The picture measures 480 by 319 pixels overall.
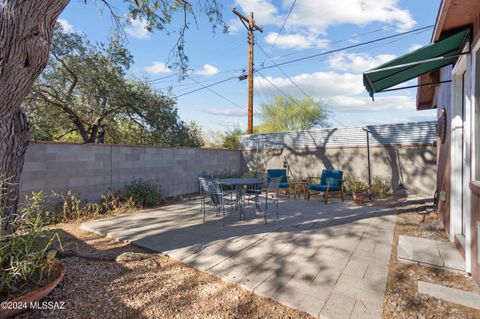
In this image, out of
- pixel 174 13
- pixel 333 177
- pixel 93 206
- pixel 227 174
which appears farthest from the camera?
pixel 227 174

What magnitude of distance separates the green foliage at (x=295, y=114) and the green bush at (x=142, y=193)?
13991 millimetres

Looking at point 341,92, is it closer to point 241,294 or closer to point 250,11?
point 250,11

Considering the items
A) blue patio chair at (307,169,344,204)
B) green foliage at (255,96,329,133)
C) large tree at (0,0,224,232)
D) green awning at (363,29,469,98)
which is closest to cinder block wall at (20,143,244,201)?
large tree at (0,0,224,232)

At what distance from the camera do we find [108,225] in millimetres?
4410

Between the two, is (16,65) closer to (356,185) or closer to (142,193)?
(142,193)

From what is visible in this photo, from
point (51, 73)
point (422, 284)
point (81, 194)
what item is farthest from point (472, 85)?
point (51, 73)

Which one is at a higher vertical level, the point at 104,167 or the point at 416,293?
the point at 104,167

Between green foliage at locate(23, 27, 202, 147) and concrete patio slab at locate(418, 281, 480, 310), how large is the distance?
28.2 ft

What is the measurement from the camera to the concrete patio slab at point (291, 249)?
86.9 inches

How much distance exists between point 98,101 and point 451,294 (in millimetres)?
10130

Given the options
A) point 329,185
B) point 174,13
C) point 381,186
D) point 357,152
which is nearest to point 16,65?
point 174,13

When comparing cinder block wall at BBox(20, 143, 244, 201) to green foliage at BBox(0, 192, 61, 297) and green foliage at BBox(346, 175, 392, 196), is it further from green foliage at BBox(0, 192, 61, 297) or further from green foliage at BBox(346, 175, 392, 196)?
green foliage at BBox(346, 175, 392, 196)

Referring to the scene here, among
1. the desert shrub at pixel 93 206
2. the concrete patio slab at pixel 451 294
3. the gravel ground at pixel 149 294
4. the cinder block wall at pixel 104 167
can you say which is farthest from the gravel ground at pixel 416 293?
the cinder block wall at pixel 104 167

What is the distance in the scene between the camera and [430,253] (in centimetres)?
310
